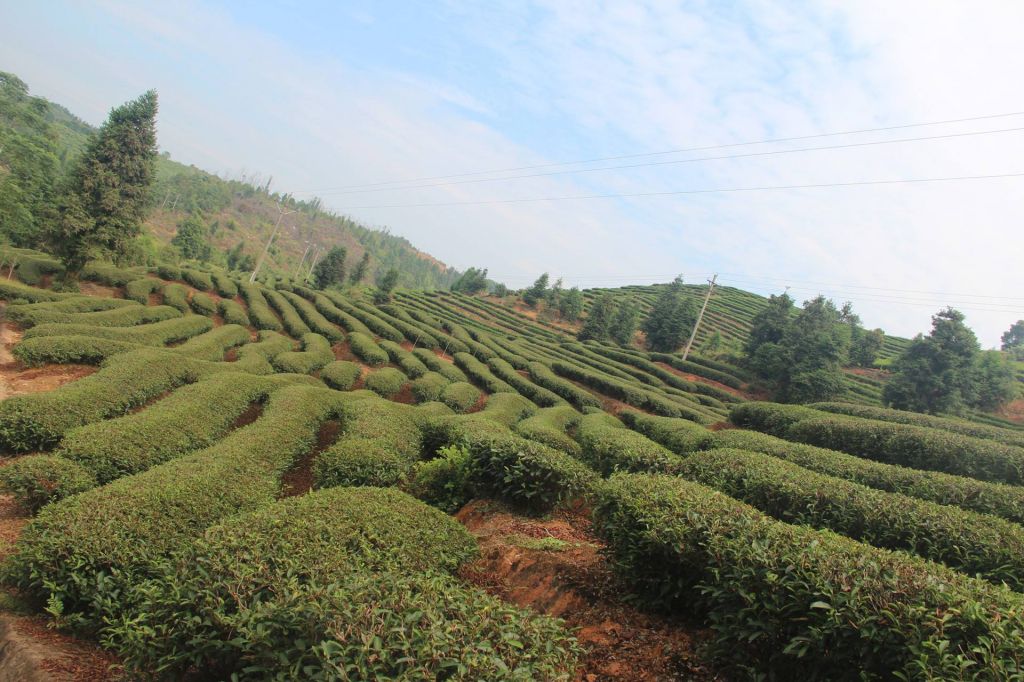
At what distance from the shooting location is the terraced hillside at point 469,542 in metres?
3.58

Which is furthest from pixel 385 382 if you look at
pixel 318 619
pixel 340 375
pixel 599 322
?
pixel 599 322

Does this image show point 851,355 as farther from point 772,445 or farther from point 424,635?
point 424,635

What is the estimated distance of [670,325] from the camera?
49.6 meters

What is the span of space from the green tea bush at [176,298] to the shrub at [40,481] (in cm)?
2150

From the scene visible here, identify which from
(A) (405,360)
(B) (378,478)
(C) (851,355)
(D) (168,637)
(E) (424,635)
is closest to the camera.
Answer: (E) (424,635)

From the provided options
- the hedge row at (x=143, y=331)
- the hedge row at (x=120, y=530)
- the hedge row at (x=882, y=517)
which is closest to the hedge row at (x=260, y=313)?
the hedge row at (x=143, y=331)

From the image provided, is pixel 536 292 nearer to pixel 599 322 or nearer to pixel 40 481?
pixel 599 322

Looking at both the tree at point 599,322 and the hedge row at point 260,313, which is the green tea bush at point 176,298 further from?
the tree at point 599,322

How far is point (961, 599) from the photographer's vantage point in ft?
11.8

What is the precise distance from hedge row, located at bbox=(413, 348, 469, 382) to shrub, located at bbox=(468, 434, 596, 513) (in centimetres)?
1769

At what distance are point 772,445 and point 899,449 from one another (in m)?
3.17

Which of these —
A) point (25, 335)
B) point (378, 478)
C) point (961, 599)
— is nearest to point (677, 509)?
point (961, 599)

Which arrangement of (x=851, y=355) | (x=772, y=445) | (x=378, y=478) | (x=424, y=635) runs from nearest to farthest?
(x=424, y=635), (x=378, y=478), (x=772, y=445), (x=851, y=355)

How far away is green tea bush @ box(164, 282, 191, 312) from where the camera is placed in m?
27.6
